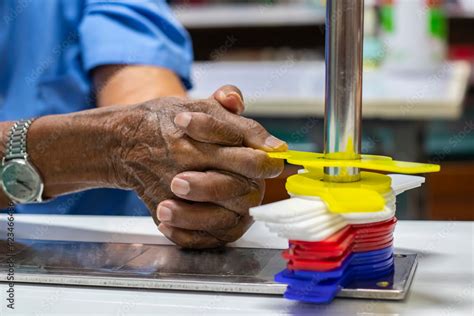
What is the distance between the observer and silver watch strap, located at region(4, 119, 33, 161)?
3.11 feet

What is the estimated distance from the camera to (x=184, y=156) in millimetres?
861

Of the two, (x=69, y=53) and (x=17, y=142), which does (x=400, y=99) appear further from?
(x=17, y=142)

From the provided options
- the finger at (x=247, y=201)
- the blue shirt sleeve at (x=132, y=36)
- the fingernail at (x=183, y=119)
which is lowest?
the finger at (x=247, y=201)

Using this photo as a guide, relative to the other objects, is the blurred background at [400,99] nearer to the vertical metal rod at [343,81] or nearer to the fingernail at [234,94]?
the fingernail at [234,94]

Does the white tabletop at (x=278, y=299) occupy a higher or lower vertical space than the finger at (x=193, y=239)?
lower

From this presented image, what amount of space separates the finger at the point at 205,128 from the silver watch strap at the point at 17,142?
20cm

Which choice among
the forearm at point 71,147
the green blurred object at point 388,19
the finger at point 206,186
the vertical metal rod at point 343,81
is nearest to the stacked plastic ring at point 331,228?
the vertical metal rod at point 343,81

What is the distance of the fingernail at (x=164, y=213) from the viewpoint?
0.86m

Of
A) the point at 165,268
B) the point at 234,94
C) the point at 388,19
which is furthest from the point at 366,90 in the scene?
the point at 165,268

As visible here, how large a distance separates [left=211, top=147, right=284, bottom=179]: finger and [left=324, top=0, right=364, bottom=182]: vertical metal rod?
0.12 meters

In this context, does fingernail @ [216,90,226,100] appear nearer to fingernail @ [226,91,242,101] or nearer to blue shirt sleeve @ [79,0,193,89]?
fingernail @ [226,91,242,101]

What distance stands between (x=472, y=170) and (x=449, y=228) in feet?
5.16

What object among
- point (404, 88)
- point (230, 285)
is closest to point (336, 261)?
point (230, 285)

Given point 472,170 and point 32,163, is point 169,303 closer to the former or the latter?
point 32,163
